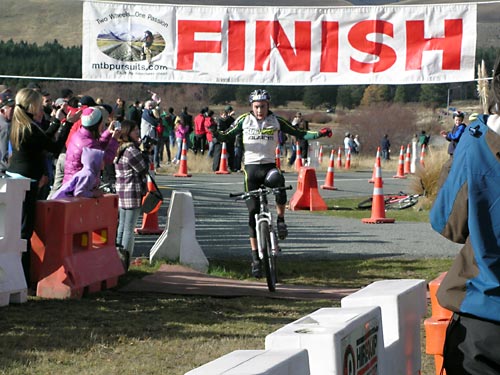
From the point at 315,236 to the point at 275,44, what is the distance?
8.83 ft

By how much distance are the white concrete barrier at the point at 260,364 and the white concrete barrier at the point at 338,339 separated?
0.71ft

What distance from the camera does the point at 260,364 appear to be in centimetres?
383

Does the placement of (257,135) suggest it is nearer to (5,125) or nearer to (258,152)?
(258,152)

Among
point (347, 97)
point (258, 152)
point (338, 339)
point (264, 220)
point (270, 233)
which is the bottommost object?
point (270, 233)

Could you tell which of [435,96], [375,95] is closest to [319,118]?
[375,95]

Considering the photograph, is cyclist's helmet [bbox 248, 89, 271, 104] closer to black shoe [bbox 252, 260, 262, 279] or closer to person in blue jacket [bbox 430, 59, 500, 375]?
black shoe [bbox 252, 260, 262, 279]

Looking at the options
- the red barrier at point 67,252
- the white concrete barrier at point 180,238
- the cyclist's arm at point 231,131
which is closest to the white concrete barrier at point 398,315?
the red barrier at point 67,252

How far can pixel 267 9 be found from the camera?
56.4ft

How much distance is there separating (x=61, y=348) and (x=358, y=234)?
9.74 m

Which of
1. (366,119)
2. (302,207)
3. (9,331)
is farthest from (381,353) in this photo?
(366,119)

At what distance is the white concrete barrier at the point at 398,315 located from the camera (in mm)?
5625

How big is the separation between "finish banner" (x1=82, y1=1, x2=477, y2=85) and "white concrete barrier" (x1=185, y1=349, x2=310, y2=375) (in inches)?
511

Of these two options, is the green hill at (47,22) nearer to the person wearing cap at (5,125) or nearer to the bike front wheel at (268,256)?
the person wearing cap at (5,125)

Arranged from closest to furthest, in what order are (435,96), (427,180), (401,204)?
(401,204) → (427,180) → (435,96)
